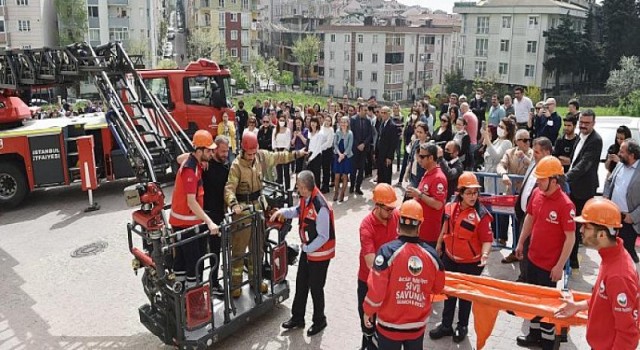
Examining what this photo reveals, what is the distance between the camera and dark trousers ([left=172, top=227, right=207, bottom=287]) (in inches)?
253

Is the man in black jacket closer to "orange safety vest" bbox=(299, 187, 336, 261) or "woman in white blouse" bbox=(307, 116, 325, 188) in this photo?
"orange safety vest" bbox=(299, 187, 336, 261)

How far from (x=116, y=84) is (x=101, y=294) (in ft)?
16.3

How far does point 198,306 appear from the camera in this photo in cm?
583

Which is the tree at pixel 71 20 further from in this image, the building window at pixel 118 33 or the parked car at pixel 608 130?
the parked car at pixel 608 130

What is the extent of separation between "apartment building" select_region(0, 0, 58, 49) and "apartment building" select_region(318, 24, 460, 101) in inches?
1323

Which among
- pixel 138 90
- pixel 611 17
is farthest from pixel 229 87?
pixel 611 17

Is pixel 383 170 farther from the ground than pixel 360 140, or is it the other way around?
pixel 360 140

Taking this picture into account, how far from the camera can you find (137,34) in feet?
189

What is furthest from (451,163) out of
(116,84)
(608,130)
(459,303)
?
(116,84)

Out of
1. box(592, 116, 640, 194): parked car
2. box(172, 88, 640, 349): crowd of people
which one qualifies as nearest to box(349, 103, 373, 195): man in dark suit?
box(172, 88, 640, 349): crowd of people

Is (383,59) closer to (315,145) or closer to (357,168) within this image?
(357,168)

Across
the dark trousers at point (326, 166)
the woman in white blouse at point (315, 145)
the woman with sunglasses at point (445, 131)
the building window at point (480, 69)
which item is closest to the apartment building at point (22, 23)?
the building window at point (480, 69)

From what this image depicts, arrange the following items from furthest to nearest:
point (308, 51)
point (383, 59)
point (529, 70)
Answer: point (308, 51) → point (383, 59) → point (529, 70)

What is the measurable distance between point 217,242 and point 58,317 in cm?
236
